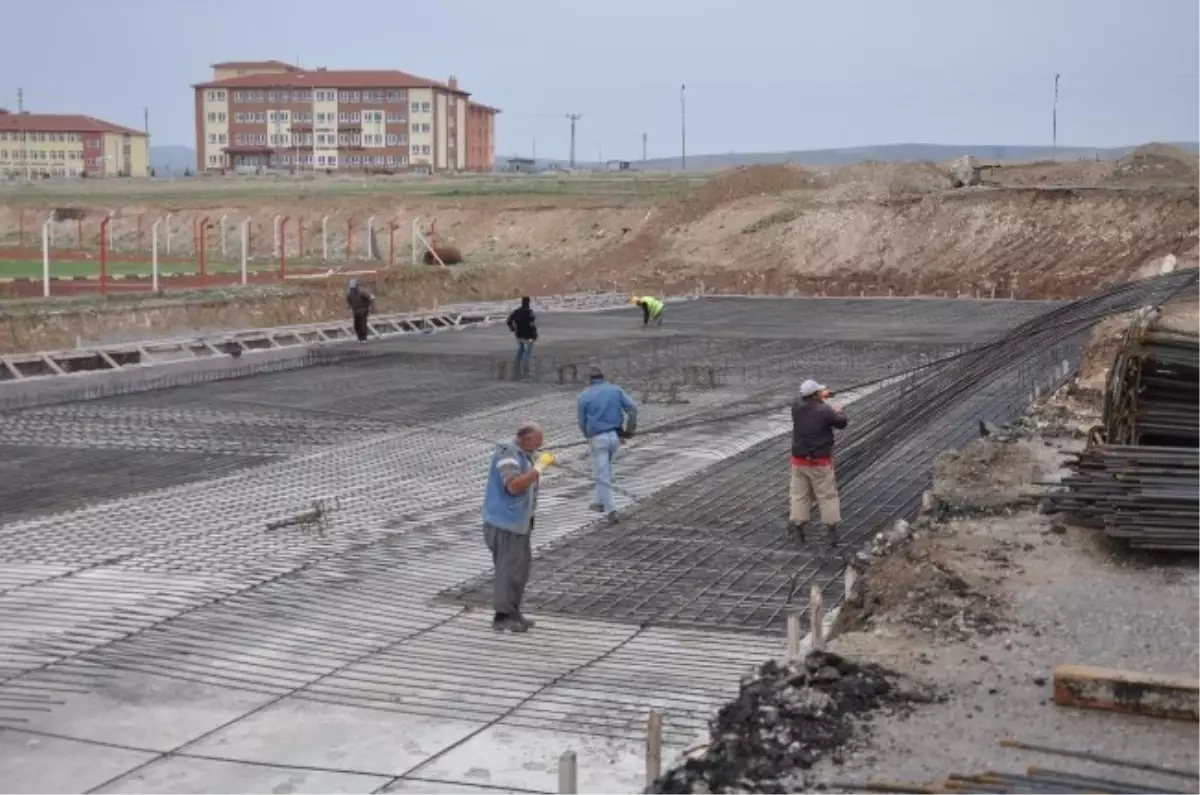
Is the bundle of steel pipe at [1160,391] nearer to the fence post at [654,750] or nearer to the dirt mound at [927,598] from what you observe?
the dirt mound at [927,598]

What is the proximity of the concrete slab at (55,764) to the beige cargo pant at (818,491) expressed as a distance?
4.95 m

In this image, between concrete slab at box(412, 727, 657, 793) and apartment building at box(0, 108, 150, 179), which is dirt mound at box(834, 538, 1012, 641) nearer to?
concrete slab at box(412, 727, 657, 793)

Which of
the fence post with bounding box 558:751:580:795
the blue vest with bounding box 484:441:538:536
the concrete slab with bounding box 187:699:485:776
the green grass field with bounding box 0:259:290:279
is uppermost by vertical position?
the green grass field with bounding box 0:259:290:279

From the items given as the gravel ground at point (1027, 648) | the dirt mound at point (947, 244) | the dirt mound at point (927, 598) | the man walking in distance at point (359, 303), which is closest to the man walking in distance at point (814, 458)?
the gravel ground at point (1027, 648)

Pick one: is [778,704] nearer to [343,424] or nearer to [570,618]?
[570,618]

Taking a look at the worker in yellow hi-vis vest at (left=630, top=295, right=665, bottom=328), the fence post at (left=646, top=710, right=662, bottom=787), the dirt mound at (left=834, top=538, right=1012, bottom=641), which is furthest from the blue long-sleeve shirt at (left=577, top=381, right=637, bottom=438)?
the worker in yellow hi-vis vest at (left=630, top=295, right=665, bottom=328)

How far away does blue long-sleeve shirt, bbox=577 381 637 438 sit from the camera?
36.1 ft

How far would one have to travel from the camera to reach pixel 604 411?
11031 millimetres

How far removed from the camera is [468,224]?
155 feet

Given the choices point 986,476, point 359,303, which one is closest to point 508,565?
point 986,476

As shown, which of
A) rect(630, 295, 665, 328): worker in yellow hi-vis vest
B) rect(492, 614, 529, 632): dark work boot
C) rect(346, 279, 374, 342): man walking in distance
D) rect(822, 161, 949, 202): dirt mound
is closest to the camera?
rect(492, 614, 529, 632): dark work boot

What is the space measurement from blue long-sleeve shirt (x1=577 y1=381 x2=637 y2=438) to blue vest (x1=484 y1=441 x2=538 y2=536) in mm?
2882

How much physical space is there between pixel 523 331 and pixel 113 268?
20535 millimetres

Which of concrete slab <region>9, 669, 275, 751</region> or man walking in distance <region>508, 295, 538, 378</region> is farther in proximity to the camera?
man walking in distance <region>508, 295, 538, 378</region>
